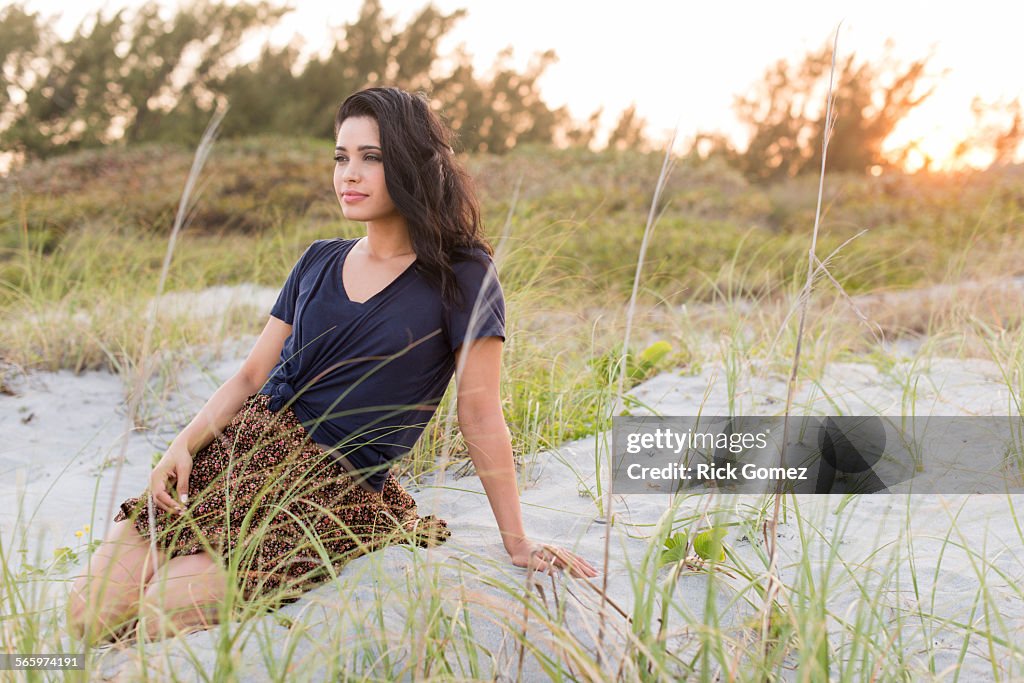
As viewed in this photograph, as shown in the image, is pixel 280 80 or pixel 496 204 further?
pixel 280 80

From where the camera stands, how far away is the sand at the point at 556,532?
158 cm

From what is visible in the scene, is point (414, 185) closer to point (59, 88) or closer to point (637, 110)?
point (59, 88)

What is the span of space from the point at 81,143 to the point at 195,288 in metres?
10.2

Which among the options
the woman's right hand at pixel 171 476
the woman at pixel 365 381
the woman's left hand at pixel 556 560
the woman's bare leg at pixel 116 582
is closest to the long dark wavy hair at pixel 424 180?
the woman at pixel 365 381

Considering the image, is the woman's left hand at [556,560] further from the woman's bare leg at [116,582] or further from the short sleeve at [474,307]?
the woman's bare leg at [116,582]

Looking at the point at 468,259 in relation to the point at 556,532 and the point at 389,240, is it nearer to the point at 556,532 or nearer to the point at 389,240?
the point at 389,240

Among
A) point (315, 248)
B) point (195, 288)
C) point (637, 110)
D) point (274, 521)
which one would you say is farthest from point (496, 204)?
point (637, 110)

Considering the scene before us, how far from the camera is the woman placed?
2.01 meters

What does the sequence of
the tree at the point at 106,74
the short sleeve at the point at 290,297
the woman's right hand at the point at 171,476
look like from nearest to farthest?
the woman's right hand at the point at 171,476, the short sleeve at the point at 290,297, the tree at the point at 106,74

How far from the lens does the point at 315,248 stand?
2383 millimetres

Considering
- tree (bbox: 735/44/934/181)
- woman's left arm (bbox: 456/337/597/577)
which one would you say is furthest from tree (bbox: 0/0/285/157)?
woman's left arm (bbox: 456/337/597/577)

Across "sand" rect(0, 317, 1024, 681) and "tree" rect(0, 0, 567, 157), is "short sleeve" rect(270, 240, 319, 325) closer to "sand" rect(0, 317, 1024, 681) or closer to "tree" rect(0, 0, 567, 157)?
"sand" rect(0, 317, 1024, 681)

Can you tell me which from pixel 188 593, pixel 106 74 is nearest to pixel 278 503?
pixel 188 593

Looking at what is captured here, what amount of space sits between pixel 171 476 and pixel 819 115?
49.5ft
